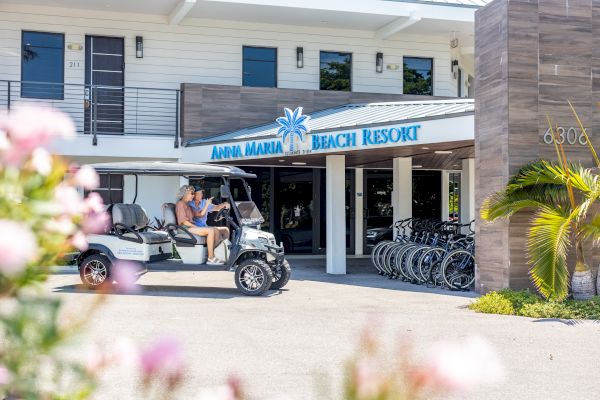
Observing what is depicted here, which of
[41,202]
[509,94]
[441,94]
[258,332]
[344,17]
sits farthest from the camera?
[441,94]

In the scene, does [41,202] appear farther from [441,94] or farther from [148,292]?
[441,94]

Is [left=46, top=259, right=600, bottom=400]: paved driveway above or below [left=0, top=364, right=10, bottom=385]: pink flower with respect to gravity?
below

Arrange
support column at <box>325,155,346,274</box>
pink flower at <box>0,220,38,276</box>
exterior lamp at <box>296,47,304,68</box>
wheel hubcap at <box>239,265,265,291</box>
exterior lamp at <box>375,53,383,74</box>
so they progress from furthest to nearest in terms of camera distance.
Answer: exterior lamp at <box>375,53,383,74</box>, exterior lamp at <box>296,47,304,68</box>, support column at <box>325,155,346,274</box>, wheel hubcap at <box>239,265,265,291</box>, pink flower at <box>0,220,38,276</box>

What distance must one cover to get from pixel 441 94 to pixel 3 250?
74.6 ft

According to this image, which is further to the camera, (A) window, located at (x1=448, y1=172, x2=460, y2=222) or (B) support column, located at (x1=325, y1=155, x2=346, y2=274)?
(A) window, located at (x1=448, y1=172, x2=460, y2=222)

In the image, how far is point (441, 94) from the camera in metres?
23.0

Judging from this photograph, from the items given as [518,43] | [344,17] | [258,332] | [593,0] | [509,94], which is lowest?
[258,332]

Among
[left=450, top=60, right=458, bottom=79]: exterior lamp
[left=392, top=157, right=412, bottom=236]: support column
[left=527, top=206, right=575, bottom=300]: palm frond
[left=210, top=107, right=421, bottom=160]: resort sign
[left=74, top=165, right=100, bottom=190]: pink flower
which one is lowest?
[left=527, top=206, right=575, bottom=300]: palm frond

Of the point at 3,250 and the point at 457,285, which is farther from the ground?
the point at 3,250

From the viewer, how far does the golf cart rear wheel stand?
1219cm

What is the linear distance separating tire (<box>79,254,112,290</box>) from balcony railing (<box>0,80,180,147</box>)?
23.3 feet

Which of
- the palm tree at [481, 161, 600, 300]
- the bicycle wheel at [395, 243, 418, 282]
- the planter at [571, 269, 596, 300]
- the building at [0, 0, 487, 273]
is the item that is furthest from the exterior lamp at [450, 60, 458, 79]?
the planter at [571, 269, 596, 300]

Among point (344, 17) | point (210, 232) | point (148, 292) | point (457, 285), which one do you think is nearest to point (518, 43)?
point (457, 285)

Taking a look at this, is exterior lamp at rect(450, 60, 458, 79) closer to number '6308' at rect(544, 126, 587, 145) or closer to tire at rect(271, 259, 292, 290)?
number '6308' at rect(544, 126, 587, 145)
